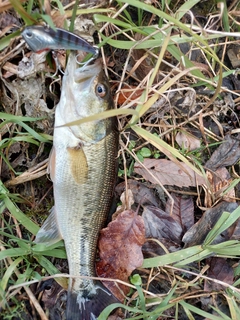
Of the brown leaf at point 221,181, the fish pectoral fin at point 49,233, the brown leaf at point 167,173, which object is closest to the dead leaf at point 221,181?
the brown leaf at point 221,181

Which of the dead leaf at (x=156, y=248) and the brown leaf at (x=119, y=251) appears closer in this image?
the brown leaf at (x=119, y=251)

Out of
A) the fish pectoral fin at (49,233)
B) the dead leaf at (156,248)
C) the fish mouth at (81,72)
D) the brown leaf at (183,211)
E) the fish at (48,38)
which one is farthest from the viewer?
the brown leaf at (183,211)

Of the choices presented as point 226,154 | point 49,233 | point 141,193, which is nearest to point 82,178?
point 49,233

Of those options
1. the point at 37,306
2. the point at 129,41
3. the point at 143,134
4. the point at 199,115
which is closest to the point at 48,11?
the point at 129,41

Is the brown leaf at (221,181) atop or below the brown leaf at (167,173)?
below

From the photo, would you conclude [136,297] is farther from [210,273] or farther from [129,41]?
[129,41]

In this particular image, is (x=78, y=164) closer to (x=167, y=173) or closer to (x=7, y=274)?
(x=167, y=173)

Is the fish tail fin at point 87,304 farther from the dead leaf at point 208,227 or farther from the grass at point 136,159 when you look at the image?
the dead leaf at point 208,227
